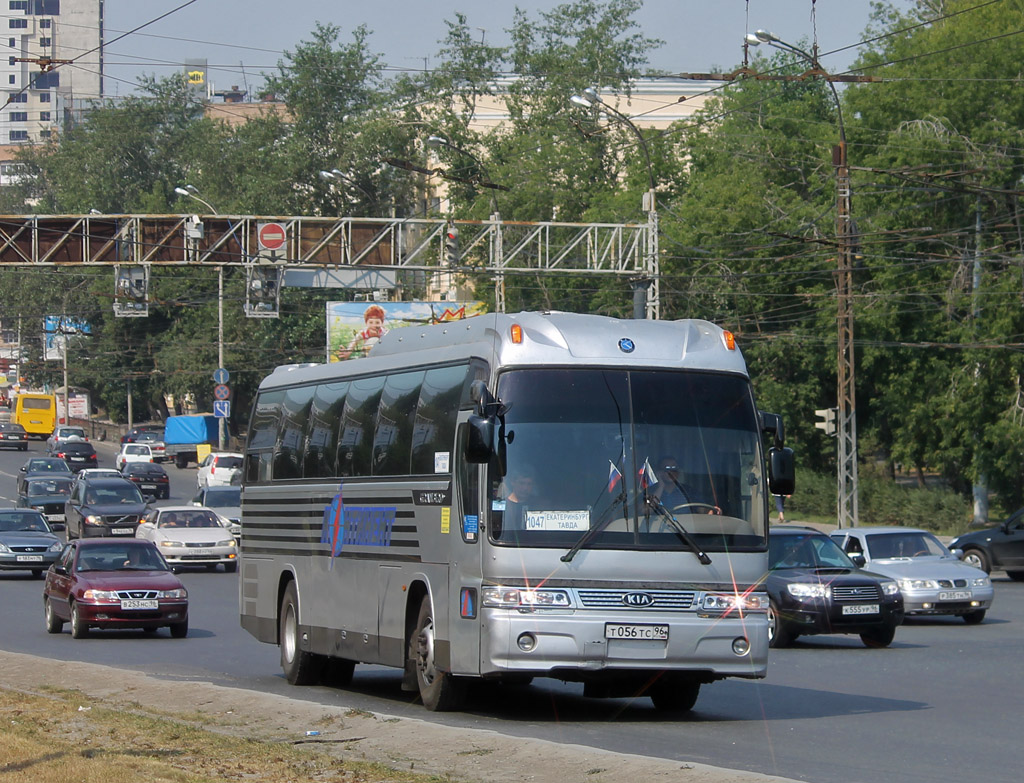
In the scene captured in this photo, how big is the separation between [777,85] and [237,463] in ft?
85.3

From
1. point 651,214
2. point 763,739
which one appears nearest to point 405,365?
point 763,739

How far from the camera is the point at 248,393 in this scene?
301ft

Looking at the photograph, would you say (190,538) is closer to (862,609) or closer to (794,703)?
(862,609)

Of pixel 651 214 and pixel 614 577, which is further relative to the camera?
pixel 651 214

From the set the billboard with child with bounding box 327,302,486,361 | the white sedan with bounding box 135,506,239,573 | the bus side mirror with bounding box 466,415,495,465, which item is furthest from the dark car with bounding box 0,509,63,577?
the bus side mirror with bounding box 466,415,495,465

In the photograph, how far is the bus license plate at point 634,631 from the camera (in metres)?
11.7

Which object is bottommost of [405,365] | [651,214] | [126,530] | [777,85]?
[126,530]

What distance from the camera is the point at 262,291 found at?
3834cm

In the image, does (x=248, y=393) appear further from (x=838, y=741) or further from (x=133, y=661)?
(x=838, y=741)

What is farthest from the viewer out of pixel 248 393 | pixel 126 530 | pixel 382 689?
pixel 248 393

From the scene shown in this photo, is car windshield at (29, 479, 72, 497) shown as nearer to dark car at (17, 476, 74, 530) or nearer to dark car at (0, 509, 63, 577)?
dark car at (17, 476, 74, 530)

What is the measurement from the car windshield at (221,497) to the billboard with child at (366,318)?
12637 millimetres

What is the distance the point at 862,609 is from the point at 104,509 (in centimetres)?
2602

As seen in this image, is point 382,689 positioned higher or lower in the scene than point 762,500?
lower
